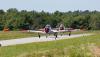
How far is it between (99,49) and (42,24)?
406 feet

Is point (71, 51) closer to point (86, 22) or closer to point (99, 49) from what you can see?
point (99, 49)

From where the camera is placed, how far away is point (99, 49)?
90.6 feet

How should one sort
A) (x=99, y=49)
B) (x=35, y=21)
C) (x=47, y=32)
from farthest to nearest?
1. (x=35, y=21)
2. (x=47, y=32)
3. (x=99, y=49)

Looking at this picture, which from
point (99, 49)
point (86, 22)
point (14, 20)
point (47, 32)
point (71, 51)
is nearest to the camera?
point (71, 51)

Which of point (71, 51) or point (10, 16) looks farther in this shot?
point (10, 16)

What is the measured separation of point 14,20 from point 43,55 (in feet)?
384

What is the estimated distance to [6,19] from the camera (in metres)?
144

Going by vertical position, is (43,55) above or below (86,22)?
above

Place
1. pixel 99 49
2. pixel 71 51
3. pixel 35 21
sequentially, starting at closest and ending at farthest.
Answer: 1. pixel 71 51
2. pixel 99 49
3. pixel 35 21

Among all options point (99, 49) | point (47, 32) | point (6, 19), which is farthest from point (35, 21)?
point (99, 49)

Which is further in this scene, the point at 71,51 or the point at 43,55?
the point at 71,51

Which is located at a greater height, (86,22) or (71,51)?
(71,51)

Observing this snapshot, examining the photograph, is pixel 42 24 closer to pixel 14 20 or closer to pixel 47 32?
pixel 14 20

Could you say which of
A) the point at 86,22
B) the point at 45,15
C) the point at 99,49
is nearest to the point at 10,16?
the point at 45,15
